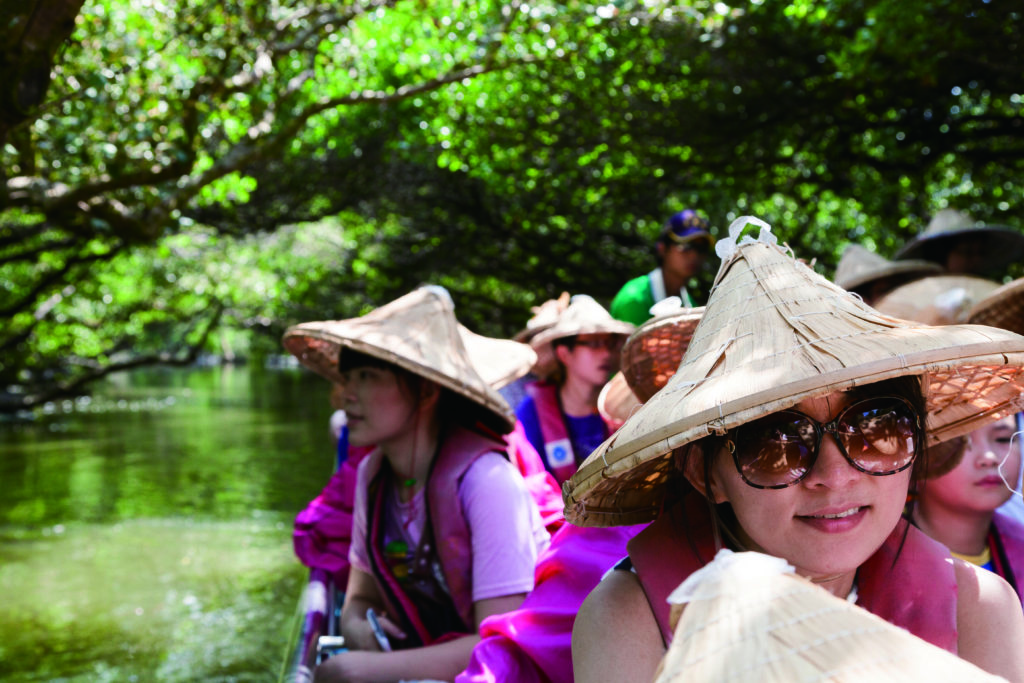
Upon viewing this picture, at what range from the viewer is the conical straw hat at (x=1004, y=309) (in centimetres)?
324

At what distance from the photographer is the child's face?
248cm

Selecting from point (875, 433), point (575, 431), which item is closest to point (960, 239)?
point (575, 431)

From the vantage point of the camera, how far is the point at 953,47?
6711 mm

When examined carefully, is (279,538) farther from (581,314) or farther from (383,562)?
(383,562)

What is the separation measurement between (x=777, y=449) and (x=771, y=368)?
0.14 metres

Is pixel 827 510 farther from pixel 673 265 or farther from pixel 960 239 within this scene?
pixel 960 239

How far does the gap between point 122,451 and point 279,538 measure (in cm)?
802

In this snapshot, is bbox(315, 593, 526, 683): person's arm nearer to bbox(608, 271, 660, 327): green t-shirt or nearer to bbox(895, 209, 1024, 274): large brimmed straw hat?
bbox(608, 271, 660, 327): green t-shirt

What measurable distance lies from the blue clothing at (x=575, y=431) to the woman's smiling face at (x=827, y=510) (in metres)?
3.17

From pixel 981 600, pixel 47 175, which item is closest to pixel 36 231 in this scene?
pixel 47 175

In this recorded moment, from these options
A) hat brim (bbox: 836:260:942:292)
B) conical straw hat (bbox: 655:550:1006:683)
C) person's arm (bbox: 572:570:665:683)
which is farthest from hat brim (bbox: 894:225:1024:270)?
conical straw hat (bbox: 655:550:1006:683)

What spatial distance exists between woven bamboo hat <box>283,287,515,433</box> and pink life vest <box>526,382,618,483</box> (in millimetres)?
1409

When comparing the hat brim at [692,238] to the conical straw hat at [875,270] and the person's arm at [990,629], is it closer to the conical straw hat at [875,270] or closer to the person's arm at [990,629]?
the conical straw hat at [875,270]

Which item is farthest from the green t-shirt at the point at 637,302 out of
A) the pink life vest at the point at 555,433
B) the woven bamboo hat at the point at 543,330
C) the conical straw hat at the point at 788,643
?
the conical straw hat at the point at 788,643
